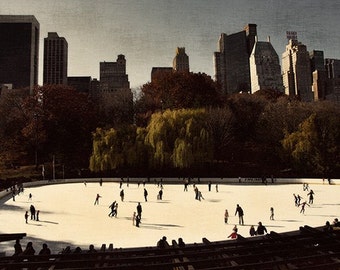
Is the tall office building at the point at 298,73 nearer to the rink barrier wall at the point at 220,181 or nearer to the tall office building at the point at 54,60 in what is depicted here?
the tall office building at the point at 54,60

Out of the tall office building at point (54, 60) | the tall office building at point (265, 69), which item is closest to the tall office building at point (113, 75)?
the tall office building at point (54, 60)

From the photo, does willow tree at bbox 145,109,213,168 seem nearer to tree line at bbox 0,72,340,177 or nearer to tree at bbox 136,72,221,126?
tree line at bbox 0,72,340,177

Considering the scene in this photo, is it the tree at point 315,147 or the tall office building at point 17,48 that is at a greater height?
the tall office building at point 17,48

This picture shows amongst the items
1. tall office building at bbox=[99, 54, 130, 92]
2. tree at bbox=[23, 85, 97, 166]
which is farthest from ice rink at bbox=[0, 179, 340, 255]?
tall office building at bbox=[99, 54, 130, 92]

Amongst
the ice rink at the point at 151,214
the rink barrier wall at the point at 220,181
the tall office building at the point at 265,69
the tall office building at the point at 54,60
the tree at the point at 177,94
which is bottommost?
the ice rink at the point at 151,214

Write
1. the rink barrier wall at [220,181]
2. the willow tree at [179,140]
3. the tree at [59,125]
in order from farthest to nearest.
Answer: the tree at [59,125] → the willow tree at [179,140] → the rink barrier wall at [220,181]

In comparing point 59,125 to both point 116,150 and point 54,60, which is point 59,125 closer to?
point 116,150
